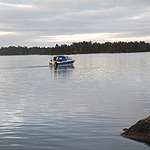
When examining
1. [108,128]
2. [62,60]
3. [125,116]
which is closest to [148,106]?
[125,116]

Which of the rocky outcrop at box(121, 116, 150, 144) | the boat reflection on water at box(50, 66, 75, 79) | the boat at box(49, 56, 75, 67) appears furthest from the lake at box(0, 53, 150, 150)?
the boat at box(49, 56, 75, 67)

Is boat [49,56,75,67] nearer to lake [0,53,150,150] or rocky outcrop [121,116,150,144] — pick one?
lake [0,53,150,150]

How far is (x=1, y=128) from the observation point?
1500 cm

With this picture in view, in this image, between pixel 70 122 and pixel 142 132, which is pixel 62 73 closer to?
pixel 70 122

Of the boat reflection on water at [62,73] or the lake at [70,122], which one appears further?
the boat reflection on water at [62,73]

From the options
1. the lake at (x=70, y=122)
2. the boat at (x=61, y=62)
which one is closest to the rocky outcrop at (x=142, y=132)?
the lake at (x=70, y=122)

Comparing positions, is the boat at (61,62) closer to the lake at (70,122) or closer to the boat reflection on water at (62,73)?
the boat reflection on water at (62,73)

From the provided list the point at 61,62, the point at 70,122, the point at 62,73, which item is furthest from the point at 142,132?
the point at 61,62

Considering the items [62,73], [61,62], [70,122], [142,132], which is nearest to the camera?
[142,132]

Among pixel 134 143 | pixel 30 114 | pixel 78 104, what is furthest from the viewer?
pixel 78 104

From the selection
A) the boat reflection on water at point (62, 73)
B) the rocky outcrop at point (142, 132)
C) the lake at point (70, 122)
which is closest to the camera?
the rocky outcrop at point (142, 132)

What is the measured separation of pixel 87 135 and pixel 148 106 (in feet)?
29.2

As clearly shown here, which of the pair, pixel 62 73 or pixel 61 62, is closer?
pixel 62 73

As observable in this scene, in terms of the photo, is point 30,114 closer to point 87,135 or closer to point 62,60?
point 87,135
